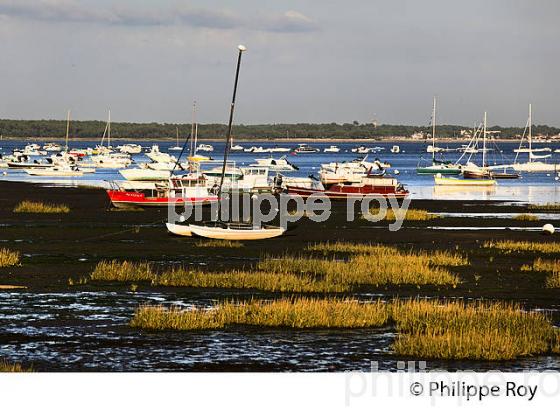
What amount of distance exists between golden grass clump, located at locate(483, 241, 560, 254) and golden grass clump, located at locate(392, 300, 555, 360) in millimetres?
16624

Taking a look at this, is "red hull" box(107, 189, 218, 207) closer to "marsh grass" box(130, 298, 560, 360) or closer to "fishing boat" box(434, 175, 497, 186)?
"marsh grass" box(130, 298, 560, 360)

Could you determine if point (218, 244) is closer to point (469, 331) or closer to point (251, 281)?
point (251, 281)

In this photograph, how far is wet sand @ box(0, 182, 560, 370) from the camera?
104 ft

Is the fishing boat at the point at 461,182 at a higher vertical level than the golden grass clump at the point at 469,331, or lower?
higher

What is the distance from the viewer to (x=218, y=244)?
47.8 metres

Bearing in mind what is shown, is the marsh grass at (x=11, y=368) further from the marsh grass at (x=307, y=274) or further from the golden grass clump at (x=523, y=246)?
the golden grass clump at (x=523, y=246)

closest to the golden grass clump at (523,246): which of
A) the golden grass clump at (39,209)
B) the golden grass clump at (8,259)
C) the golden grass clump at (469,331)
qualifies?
the golden grass clump at (469,331)

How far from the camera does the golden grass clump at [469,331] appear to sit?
2436 centimetres

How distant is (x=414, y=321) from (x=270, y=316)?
11.2 ft

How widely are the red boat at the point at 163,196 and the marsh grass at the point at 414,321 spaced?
139 feet

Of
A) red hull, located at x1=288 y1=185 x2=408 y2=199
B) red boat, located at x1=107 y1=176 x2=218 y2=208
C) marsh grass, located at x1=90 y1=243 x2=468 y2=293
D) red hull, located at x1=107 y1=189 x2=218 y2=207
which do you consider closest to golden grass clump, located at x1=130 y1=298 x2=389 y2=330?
marsh grass, located at x1=90 y1=243 x2=468 y2=293
